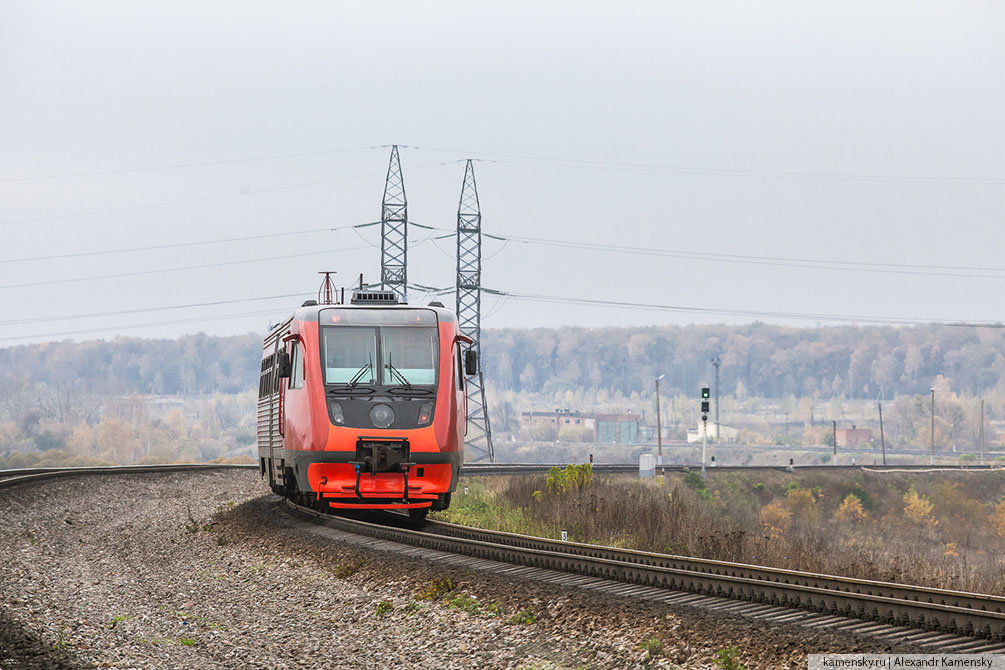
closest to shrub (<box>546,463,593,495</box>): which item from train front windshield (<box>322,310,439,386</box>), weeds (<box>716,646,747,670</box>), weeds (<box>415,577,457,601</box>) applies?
train front windshield (<box>322,310,439,386</box>)

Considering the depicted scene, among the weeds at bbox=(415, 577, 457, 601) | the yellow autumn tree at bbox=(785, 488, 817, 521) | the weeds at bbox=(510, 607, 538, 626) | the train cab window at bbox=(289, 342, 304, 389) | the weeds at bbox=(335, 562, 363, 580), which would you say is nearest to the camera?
the weeds at bbox=(510, 607, 538, 626)

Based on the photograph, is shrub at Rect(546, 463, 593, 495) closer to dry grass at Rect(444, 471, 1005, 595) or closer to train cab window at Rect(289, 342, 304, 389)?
dry grass at Rect(444, 471, 1005, 595)

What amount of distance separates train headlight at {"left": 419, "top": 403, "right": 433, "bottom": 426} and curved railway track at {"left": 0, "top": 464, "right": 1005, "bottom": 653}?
2203 mm

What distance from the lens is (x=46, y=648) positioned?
38.4 feet

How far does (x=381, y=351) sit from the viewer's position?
2052 centimetres

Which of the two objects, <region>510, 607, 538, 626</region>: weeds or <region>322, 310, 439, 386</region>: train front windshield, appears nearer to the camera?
<region>510, 607, 538, 626</region>: weeds

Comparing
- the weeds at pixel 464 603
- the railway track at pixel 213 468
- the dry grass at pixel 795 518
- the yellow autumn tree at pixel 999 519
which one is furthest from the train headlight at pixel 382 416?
the yellow autumn tree at pixel 999 519

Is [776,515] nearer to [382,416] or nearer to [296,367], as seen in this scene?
[296,367]

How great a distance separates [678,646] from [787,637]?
0.93m

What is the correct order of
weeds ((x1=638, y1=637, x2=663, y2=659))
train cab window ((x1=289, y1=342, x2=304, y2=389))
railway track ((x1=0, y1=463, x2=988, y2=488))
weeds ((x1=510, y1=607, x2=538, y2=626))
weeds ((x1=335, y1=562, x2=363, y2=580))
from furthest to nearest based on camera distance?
railway track ((x1=0, y1=463, x2=988, y2=488)) → train cab window ((x1=289, y1=342, x2=304, y2=389)) → weeds ((x1=335, y1=562, x2=363, y2=580)) → weeds ((x1=510, y1=607, x2=538, y2=626)) → weeds ((x1=638, y1=637, x2=663, y2=659))

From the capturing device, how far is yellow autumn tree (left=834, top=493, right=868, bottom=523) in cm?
7400

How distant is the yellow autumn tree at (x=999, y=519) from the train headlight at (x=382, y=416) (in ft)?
221

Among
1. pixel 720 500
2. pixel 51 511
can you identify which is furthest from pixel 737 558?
pixel 720 500

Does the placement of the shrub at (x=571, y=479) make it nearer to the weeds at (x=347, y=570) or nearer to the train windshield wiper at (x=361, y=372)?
the train windshield wiper at (x=361, y=372)
